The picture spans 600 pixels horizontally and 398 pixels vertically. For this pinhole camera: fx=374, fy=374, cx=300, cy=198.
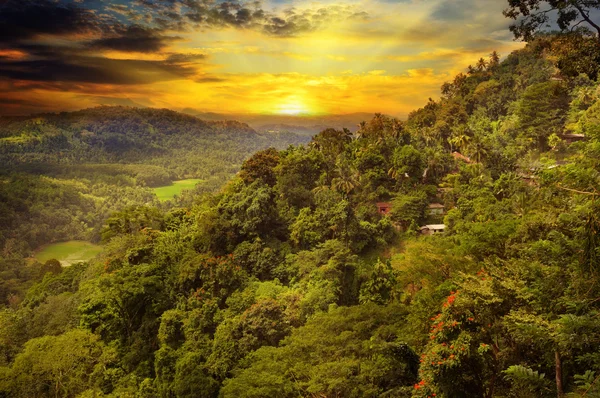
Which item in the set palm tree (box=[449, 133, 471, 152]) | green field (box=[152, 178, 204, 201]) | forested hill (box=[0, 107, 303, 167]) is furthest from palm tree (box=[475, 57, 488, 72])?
forested hill (box=[0, 107, 303, 167])

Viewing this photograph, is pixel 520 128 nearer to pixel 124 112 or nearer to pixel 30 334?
pixel 30 334

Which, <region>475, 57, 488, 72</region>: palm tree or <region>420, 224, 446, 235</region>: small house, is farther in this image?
<region>475, 57, 488, 72</region>: palm tree

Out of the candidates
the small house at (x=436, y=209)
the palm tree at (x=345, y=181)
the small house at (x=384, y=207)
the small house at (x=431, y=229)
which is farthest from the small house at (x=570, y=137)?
the palm tree at (x=345, y=181)

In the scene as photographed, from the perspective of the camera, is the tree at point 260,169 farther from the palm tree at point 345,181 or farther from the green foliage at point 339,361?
the green foliage at point 339,361

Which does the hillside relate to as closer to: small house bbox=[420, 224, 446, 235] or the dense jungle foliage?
the dense jungle foliage

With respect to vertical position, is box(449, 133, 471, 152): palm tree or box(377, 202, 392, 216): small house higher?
box(449, 133, 471, 152): palm tree

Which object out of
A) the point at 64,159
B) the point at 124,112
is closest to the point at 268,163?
the point at 64,159
